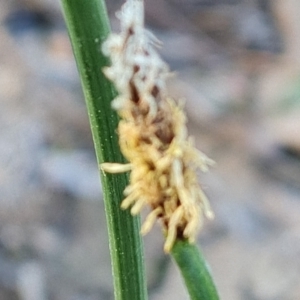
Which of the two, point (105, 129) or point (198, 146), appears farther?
point (198, 146)

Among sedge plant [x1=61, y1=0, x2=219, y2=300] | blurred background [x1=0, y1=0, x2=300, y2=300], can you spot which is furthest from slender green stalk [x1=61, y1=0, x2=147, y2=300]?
blurred background [x1=0, y1=0, x2=300, y2=300]

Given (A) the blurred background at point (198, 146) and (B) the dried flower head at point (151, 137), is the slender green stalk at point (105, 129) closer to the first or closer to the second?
(B) the dried flower head at point (151, 137)

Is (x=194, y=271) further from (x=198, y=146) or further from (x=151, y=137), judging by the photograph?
(x=198, y=146)

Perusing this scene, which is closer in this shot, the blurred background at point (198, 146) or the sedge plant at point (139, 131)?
the sedge plant at point (139, 131)

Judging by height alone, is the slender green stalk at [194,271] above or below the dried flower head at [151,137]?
below

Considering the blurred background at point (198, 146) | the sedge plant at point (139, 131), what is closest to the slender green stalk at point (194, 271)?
the sedge plant at point (139, 131)

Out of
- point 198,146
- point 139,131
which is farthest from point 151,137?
point 198,146
